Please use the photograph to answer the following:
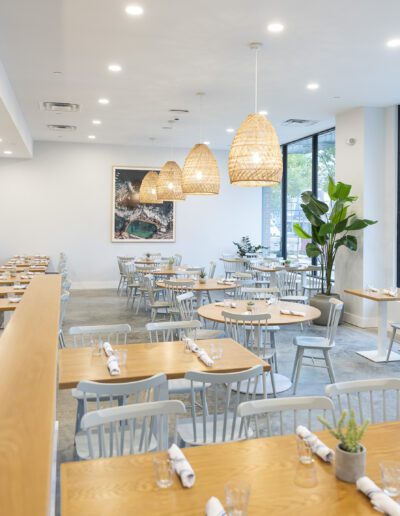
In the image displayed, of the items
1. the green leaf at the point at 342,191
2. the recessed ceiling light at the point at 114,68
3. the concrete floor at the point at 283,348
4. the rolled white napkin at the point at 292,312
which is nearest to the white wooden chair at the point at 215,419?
the concrete floor at the point at 283,348

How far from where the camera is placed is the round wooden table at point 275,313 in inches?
185

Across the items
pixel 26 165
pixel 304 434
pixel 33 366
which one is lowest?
pixel 304 434

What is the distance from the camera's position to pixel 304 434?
2.04m

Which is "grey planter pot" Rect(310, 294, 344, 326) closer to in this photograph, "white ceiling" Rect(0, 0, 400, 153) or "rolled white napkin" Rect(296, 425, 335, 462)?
"white ceiling" Rect(0, 0, 400, 153)

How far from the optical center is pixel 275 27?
470cm

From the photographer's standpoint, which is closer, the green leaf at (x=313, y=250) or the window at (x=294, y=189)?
the green leaf at (x=313, y=250)

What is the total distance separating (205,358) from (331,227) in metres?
5.00

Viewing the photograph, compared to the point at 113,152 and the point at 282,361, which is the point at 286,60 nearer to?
the point at 282,361

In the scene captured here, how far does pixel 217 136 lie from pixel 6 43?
6.15 metres

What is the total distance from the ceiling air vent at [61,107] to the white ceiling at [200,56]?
0.57ft

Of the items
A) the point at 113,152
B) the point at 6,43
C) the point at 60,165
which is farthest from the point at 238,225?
the point at 6,43

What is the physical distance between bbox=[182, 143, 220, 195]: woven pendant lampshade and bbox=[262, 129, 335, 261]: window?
4351 millimetres

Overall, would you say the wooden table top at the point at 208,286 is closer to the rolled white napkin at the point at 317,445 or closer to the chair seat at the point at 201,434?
the chair seat at the point at 201,434

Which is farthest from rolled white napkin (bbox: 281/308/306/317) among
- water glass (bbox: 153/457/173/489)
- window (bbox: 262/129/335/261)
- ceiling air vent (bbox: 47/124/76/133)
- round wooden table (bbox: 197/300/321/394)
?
ceiling air vent (bbox: 47/124/76/133)
